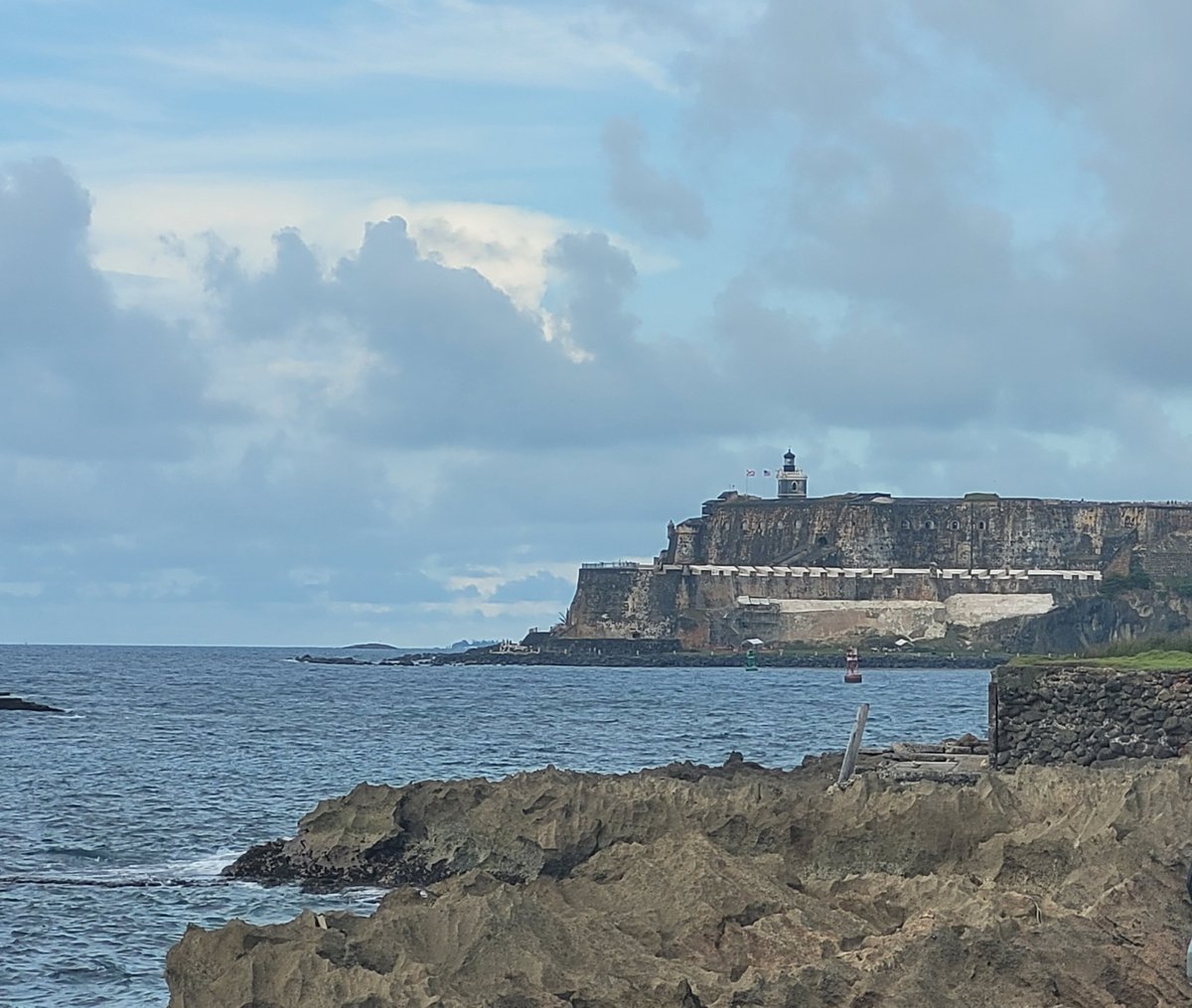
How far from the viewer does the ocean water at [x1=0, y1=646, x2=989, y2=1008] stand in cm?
1568

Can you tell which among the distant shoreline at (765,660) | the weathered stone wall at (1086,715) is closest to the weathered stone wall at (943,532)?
the distant shoreline at (765,660)

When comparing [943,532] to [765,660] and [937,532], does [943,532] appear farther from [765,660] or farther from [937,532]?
[765,660]

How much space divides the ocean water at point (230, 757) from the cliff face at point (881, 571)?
23.9 meters

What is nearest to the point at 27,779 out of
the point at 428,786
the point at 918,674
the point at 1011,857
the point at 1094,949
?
the point at 428,786

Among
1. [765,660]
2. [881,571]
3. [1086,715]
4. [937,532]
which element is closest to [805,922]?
[1086,715]

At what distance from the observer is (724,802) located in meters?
14.1

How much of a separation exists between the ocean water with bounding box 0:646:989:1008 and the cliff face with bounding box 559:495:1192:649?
23910 millimetres

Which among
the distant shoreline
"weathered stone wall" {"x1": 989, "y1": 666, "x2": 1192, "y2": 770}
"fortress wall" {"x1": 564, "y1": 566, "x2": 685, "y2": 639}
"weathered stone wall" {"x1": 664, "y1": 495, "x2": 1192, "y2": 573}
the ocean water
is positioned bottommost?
the ocean water

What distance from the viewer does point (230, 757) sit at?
111ft

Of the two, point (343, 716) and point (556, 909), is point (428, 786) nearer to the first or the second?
point (556, 909)

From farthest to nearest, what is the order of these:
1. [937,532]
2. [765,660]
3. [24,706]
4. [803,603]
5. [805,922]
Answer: [937,532] → [803,603] → [765,660] → [24,706] → [805,922]

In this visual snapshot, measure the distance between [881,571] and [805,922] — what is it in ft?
310

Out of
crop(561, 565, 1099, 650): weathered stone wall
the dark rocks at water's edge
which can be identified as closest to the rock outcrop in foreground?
the dark rocks at water's edge

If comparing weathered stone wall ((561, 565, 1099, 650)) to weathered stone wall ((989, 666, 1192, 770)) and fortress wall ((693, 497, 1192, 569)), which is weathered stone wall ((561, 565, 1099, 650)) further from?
weathered stone wall ((989, 666, 1192, 770))
